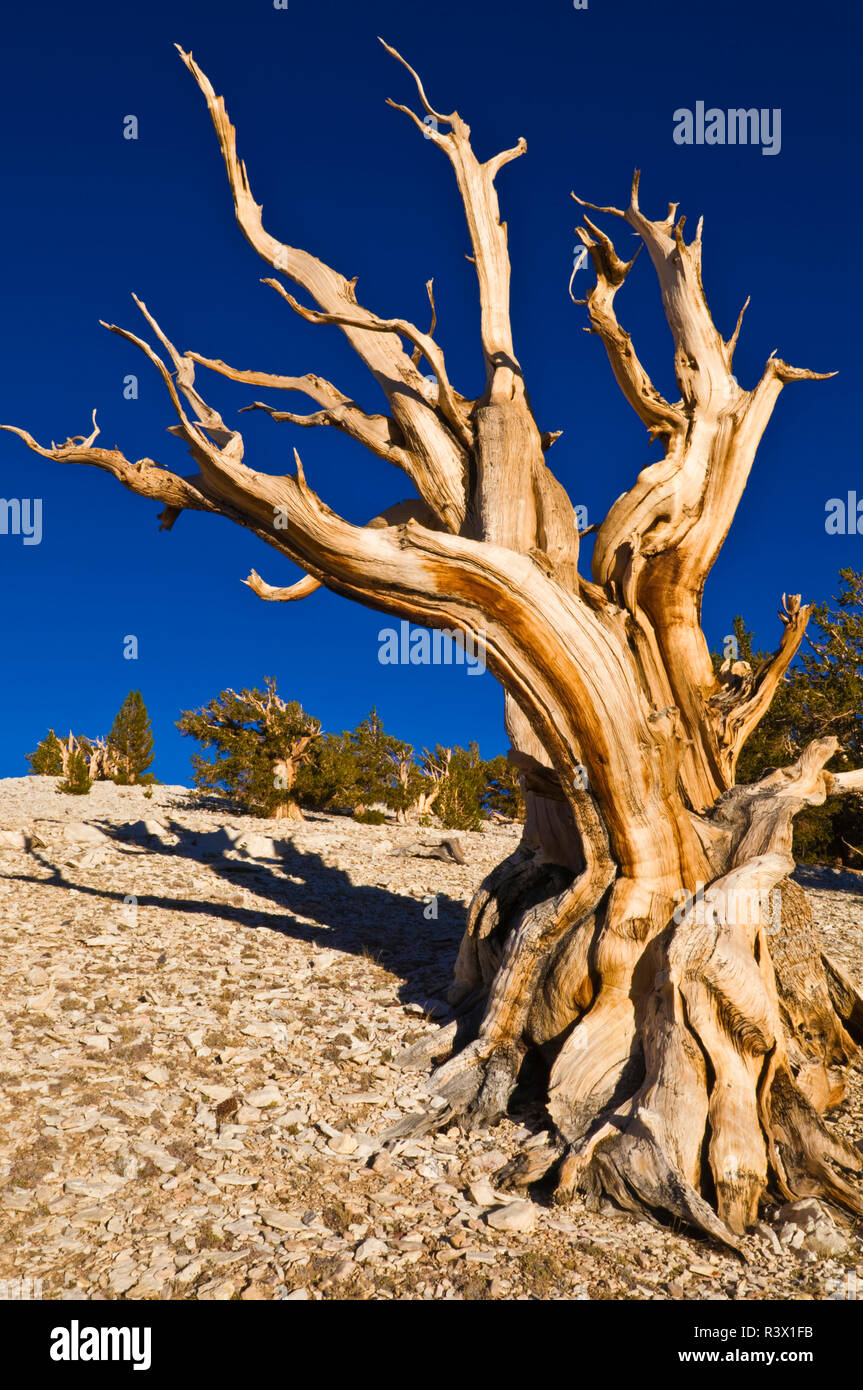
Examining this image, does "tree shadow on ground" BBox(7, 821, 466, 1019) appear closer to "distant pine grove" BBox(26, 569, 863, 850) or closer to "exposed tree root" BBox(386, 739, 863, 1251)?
"exposed tree root" BBox(386, 739, 863, 1251)

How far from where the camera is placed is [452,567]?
4512mm

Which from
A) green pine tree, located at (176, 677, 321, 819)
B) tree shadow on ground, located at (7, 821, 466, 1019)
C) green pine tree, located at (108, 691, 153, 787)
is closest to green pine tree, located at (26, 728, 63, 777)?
green pine tree, located at (108, 691, 153, 787)

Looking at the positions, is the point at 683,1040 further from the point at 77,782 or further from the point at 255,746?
the point at 77,782

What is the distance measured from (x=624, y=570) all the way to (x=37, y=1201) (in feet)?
15.2

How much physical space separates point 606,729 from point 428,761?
16.3 metres

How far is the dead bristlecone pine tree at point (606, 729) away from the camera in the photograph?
4.20 metres

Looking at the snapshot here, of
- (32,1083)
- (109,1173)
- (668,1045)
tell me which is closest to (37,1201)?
(109,1173)

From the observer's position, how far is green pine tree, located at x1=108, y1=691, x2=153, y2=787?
31.3 m

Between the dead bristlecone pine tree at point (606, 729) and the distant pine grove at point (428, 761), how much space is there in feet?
15.0

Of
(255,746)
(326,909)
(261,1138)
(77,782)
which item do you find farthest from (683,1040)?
(77,782)

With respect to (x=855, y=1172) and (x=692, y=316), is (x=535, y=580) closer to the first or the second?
(x=692, y=316)

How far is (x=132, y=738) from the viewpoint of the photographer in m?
32.2

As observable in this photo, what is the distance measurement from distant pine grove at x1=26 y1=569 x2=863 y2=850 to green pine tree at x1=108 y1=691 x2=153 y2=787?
36.1 feet

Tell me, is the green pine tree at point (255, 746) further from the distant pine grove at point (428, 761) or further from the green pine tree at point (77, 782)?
the green pine tree at point (77, 782)
